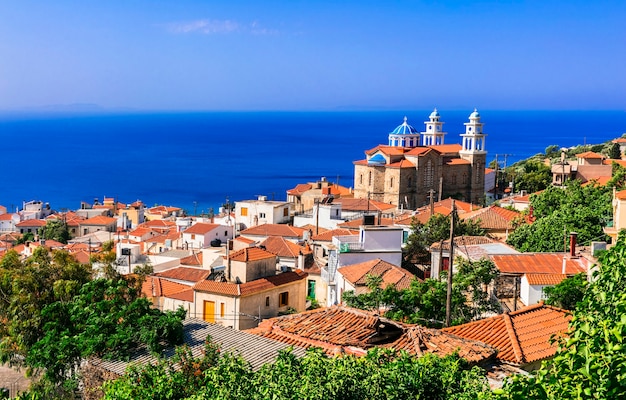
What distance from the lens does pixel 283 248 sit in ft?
102

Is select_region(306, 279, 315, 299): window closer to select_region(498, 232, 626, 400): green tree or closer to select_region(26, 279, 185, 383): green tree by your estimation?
select_region(26, 279, 185, 383): green tree

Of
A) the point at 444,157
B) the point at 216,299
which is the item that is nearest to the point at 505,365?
the point at 216,299

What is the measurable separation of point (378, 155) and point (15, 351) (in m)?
40.2

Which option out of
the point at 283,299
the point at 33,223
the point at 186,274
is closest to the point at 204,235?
the point at 186,274

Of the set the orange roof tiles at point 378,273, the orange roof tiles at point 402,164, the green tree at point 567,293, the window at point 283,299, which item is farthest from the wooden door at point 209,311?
the orange roof tiles at point 402,164

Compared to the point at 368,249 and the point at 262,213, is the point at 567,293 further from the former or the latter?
the point at 262,213

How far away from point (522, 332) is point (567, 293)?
154 inches

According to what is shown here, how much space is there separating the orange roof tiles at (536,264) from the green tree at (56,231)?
4295 cm

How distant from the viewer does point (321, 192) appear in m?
55.3

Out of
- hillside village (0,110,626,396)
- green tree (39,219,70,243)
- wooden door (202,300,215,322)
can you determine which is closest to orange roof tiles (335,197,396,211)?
hillside village (0,110,626,396)

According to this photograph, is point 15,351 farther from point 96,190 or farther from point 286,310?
point 96,190

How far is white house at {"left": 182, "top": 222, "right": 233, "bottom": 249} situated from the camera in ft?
132

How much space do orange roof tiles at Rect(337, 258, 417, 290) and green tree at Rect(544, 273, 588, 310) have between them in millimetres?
3975

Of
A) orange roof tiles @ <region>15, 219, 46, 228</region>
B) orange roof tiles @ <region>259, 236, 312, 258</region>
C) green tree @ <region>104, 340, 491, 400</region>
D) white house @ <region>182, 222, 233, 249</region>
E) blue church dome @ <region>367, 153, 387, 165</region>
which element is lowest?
orange roof tiles @ <region>15, 219, 46, 228</region>
